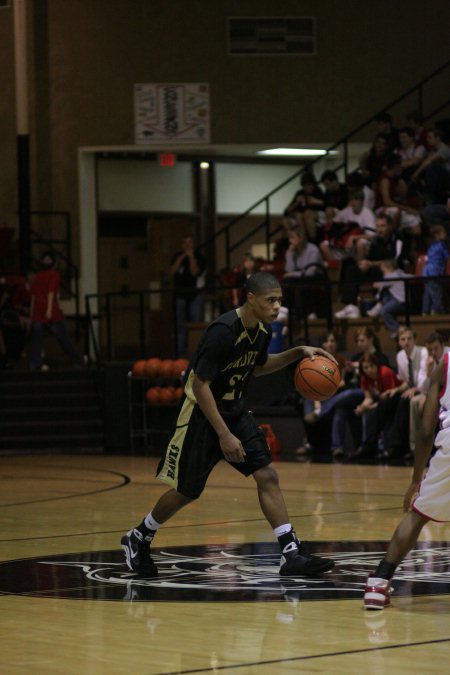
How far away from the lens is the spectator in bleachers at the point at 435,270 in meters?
17.4

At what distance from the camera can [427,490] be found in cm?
641

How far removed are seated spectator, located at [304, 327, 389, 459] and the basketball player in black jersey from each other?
892 centimetres

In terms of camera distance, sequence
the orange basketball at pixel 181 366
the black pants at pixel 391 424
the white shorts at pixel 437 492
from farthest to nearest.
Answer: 1. the orange basketball at pixel 181 366
2. the black pants at pixel 391 424
3. the white shorts at pixel 437 492

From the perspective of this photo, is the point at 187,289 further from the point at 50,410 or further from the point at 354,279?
the point at 354,279

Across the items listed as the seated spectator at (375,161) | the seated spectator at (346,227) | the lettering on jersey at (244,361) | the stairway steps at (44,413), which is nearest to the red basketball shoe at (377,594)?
the lettering on jersey at (244,361)

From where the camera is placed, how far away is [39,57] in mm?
23812

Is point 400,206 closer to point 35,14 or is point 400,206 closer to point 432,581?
point 35,14

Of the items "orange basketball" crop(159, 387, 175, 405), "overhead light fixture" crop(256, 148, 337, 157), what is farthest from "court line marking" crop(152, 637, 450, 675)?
"overhead light fixture" crop(256, 148, 337, 157)

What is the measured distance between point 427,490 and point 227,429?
138cm

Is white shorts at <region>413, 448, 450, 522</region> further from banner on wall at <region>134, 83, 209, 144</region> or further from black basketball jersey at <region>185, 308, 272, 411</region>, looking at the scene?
banner on wall at <region>134, 83, 209, 144</region>

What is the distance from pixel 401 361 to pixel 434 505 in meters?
9.92

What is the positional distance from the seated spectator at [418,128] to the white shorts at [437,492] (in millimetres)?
15219

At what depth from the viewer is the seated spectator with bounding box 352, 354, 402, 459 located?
644 inches

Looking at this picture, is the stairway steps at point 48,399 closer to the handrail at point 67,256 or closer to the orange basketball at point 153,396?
the orange basketball at point 153,396
